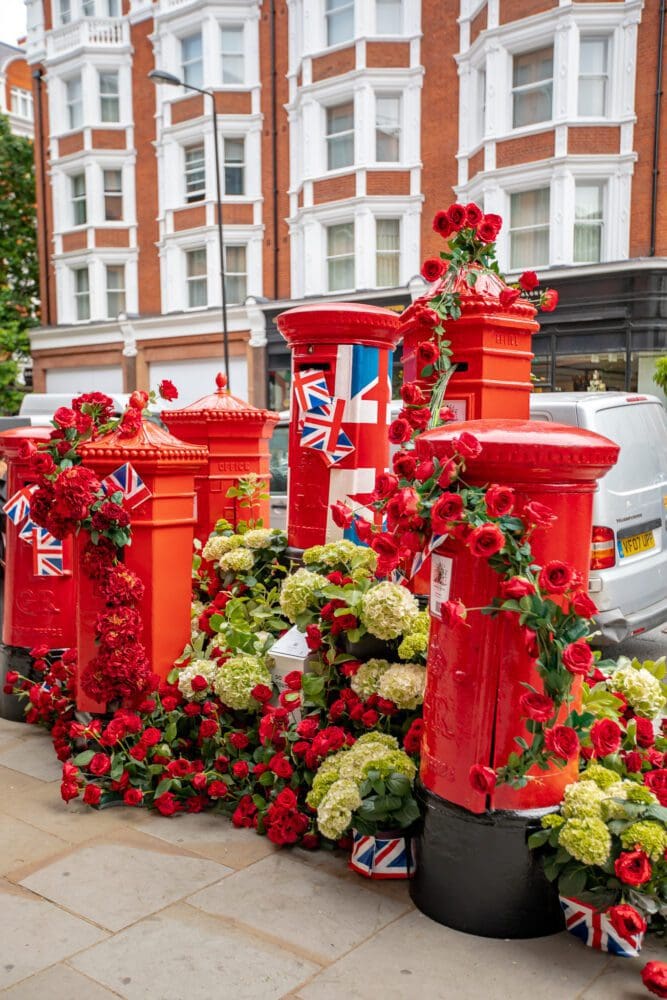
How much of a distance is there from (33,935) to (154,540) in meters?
1.91

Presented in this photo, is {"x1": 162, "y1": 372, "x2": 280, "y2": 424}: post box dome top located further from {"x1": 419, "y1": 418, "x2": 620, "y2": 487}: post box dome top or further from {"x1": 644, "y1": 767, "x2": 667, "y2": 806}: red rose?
{"x1": 644, "y1": 767, "x2": 667, "y2": 806}: red rose

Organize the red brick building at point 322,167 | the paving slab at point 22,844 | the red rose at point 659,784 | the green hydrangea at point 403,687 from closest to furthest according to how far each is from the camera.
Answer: the red rose at point 659,784, the paving slab at point 22,844, the green hydrangea at point 403,687, the red brick building at point 322,167

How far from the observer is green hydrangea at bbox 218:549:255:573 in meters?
5.08

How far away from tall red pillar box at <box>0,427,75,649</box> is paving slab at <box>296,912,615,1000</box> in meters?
2.86

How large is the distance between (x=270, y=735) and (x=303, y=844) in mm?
495

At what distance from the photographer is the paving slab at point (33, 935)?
2.71m

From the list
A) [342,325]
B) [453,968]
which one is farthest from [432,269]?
[453,968]

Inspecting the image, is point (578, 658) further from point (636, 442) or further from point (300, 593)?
point (636, 442)

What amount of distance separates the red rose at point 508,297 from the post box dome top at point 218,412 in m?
2.08

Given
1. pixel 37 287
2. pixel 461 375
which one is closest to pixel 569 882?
pixel 461 375

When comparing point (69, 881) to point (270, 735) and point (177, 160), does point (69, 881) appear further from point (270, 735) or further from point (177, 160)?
point (177, 160)

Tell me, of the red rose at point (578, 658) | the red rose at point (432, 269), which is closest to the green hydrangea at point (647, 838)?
the red rose at point (578, 658)

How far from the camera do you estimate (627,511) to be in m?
5.95

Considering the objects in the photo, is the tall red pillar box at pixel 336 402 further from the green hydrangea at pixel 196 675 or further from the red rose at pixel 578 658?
the red rose at pixel 578 658
